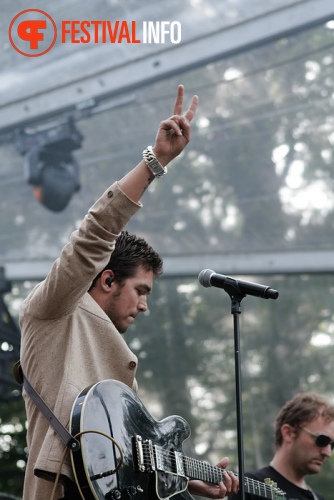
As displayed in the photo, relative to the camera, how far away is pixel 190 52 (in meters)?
6.59

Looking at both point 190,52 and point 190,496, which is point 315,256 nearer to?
point 190,52

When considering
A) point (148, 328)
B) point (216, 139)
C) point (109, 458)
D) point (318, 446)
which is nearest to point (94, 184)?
point (216, 139)

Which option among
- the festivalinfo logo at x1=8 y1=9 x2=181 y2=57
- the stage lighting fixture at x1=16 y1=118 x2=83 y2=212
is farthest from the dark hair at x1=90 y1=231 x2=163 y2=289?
the stage lighting fixture at x1=16 y1=118 x2=83 y2=212

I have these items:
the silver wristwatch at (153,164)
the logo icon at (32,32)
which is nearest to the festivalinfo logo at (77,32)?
the logo icon at (32,32)

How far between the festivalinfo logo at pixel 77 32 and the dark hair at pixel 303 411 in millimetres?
3168

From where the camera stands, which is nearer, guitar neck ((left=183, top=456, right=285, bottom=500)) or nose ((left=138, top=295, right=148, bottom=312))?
nose ((left=138, top=295, right=148, bottom=312))

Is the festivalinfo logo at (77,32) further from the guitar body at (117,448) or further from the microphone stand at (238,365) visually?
the guitar body at (117,448)

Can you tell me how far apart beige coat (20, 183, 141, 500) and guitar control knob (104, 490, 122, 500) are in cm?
13

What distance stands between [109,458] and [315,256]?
4528 millimetres

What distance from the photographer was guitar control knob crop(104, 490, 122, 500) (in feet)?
Answer: 8.72

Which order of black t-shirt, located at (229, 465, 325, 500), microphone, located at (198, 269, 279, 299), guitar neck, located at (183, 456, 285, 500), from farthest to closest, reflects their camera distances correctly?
black t-shirt, located at (229, 465, 325, 500)
guitar neck, located at (183, 456, 285, 500)
microphone, located at (198, 269, 279, 299)

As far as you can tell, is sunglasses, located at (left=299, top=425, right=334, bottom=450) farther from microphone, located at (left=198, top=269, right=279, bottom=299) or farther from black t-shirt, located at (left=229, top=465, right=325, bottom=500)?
microphone, located at (left=198, top=269, right=279, bottom=299)

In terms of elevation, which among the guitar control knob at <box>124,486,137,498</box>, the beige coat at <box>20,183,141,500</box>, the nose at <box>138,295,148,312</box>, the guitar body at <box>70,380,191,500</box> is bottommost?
the guitar control knob at <box>124,486,137,498</box>

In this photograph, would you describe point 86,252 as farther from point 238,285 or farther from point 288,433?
point 288,433
